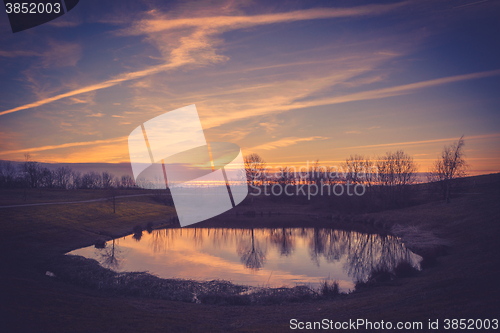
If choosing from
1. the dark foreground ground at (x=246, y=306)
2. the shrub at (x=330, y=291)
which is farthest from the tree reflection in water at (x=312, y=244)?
the dark foreground ground at (x=246, y=306)

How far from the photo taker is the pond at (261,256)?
17.5 m

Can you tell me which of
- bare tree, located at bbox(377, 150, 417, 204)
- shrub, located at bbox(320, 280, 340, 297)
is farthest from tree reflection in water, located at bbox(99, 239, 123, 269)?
bare tree, located at bbox(377, 150, 417, 204)

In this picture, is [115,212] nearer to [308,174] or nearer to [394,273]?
[394,273]

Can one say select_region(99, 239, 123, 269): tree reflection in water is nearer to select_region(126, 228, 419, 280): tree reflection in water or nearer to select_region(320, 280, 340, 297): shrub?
select_region(126, 228, 419, 280): tree reflection in water

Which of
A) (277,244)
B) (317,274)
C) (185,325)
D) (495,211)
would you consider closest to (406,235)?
(495,211)

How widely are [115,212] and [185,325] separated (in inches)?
1538

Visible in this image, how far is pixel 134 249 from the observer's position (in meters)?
27.0

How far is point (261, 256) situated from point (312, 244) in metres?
8.12

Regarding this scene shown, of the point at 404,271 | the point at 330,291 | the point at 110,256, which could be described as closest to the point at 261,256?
the point at 330,291

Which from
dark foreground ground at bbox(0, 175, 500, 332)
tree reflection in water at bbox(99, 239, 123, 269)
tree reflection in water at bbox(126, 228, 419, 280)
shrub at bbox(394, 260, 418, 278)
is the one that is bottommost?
tree reflection in water at bbox(126, 228, 419, 280)

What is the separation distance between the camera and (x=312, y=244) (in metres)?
29.0

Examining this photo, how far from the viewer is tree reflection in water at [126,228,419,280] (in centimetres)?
2081

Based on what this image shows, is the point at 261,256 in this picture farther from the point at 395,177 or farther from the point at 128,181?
the point at 128,181

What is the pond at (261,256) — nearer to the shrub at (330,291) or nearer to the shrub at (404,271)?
the shrub at (330,291)
